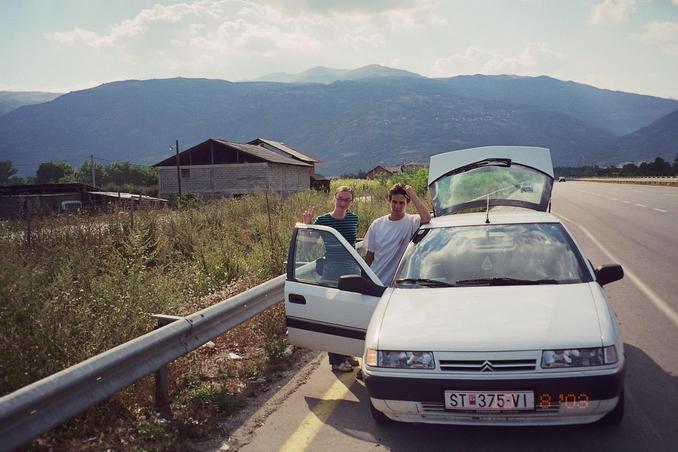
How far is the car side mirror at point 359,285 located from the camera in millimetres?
4754

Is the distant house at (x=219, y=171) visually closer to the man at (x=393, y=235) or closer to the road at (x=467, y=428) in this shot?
the man at (x=393, y=235)

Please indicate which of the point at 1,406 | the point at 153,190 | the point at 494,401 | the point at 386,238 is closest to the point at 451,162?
the point at 386,238

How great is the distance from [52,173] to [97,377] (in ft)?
493

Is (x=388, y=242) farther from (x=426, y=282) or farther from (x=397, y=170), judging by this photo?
(x=397, y=170)

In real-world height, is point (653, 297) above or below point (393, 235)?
below

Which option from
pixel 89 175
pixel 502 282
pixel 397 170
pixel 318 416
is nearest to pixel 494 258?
pixel 502 282

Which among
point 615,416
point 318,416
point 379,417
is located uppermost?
point 615,416

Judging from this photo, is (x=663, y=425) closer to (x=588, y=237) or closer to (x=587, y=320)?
(x=587, y=320)

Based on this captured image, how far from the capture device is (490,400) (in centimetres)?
354

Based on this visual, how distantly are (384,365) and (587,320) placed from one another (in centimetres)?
137

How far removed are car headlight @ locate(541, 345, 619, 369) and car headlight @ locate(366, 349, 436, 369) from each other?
0.69 metres

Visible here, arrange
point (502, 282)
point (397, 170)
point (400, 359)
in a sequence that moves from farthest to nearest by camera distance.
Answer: point (397, 170), point (502, 282), point (400, 359)

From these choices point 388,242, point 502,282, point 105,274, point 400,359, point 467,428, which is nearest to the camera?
point 400,359

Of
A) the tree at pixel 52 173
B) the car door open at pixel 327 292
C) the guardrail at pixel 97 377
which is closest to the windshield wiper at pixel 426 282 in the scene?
the car door open at pixel 327 292
